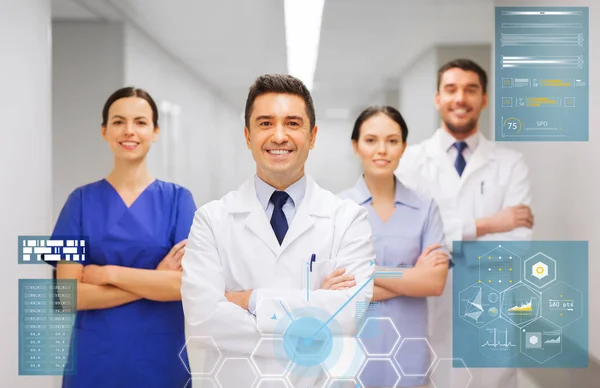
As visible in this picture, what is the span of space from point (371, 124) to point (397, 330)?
0.66 metres

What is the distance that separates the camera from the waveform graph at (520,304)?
1.92m

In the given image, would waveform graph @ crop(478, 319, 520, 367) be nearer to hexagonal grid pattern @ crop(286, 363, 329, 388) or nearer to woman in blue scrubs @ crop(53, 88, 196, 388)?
hexagonal grid pattern @ crop(286, 363, 329, 388)

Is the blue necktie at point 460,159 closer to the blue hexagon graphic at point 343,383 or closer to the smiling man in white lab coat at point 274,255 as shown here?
the smiling man in white lab coat at point 274,255

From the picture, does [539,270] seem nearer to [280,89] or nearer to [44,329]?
[280,89]

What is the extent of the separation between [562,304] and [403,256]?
558 millimetres

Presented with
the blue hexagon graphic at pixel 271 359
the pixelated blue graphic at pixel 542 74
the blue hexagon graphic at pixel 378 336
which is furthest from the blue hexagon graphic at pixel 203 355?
the pixelated blue graphic at pixel 542 74

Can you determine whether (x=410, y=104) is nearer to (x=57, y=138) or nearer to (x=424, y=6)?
(x=424, y=6)

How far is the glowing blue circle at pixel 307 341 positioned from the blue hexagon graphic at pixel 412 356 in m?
0.26

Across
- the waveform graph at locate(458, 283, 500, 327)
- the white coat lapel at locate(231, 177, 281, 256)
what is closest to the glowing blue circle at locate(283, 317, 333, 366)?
the white coat lapel at locate(231, 177, 281, 256)

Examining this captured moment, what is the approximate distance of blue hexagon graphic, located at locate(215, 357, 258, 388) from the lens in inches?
68.4

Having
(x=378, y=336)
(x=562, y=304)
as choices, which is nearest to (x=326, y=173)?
(x=378, y=336)

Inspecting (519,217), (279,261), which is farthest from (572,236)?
(279,261)

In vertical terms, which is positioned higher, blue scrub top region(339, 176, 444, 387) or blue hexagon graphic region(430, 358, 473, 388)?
blue scrub top region(339, 176, 444, 387)

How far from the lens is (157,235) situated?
1846 millimetres
